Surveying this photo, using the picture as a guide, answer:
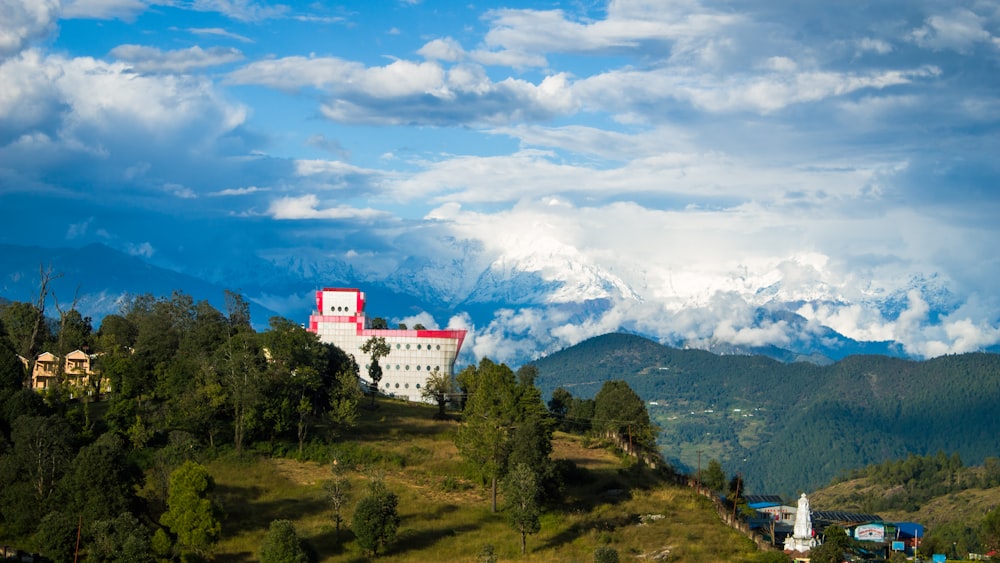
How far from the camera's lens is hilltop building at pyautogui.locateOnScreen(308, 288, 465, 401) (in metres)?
181

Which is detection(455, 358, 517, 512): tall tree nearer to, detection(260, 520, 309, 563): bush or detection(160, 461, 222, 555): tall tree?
detection(260, 520, 309, 563): bush

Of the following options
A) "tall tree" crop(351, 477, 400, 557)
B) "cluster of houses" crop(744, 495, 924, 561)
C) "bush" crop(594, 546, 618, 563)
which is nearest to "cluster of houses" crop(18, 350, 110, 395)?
"tall tree" crop(351, 477, 400, 557)

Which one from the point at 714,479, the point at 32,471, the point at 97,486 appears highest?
the point at 32,471

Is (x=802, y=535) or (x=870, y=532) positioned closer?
(x=802, y=535)

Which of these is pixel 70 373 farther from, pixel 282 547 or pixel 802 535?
pixel 802 535

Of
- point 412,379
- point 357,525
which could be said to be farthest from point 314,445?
point 412,379

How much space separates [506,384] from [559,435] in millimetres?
35832

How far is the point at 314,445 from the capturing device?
3979 inches

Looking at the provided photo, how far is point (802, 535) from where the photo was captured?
382ft

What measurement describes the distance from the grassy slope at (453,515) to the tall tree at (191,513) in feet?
10.4

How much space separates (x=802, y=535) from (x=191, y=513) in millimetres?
67973

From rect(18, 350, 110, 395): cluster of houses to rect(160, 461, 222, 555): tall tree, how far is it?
94.2 feet

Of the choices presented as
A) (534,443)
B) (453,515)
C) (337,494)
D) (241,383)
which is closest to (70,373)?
(241,383)

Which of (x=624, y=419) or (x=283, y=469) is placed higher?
(x=624, y=419)
